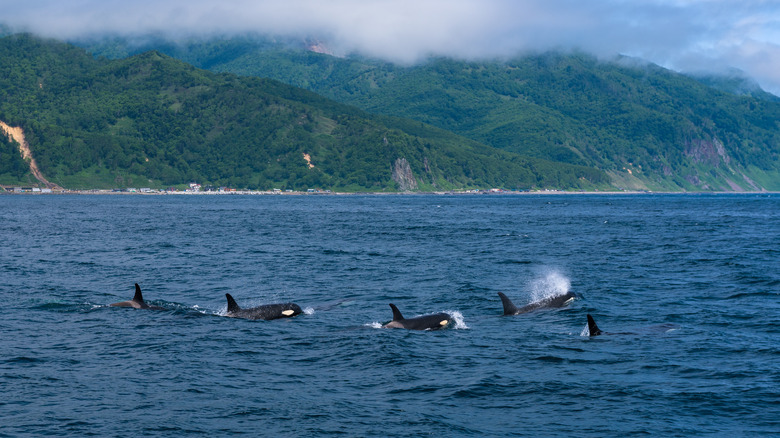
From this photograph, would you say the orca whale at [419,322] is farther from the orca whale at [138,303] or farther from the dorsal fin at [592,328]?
the orca whale at [138,303]

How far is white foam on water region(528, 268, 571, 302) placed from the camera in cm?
4631

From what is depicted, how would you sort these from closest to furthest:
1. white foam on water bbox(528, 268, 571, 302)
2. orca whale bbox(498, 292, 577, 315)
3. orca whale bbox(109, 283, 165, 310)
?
orca whale bbox(498, 292, 577, 315)
orca whale bbox(109, 283, 165, 310)
white foam on water bbox(528, 268, 571, 302)

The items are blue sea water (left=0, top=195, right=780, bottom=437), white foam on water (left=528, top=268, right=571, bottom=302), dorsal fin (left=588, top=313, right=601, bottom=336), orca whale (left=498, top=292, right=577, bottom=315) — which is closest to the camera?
blue sea water (left=0, top=195, right=780, bottom=437)

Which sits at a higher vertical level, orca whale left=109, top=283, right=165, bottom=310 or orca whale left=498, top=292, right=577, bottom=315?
orca whale left=498, top=292, right=577, bottom=315

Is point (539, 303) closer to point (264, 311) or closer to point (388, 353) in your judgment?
point (388, 353)

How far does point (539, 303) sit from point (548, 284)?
11.8m

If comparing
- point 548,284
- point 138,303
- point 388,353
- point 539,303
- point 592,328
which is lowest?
point 138,303

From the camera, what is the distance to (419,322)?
3347 centimetres

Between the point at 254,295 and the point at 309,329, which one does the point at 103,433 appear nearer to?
the point at 309,329

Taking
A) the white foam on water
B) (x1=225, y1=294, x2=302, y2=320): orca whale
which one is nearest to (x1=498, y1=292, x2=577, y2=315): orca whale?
the white foam on water

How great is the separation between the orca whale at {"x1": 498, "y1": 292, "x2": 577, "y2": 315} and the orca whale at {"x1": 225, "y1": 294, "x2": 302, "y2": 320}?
426 inches

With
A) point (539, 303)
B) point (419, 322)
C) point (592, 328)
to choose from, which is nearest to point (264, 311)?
point (419, 322)

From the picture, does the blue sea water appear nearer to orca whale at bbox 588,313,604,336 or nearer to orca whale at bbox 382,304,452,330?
orca whale at bbox 588,313,604,336

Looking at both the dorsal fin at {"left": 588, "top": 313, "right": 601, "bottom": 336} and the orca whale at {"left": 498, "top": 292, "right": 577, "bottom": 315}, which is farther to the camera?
the orca whale at {"left": 498, "top": 292, "right": 577, "bottom": 315}
